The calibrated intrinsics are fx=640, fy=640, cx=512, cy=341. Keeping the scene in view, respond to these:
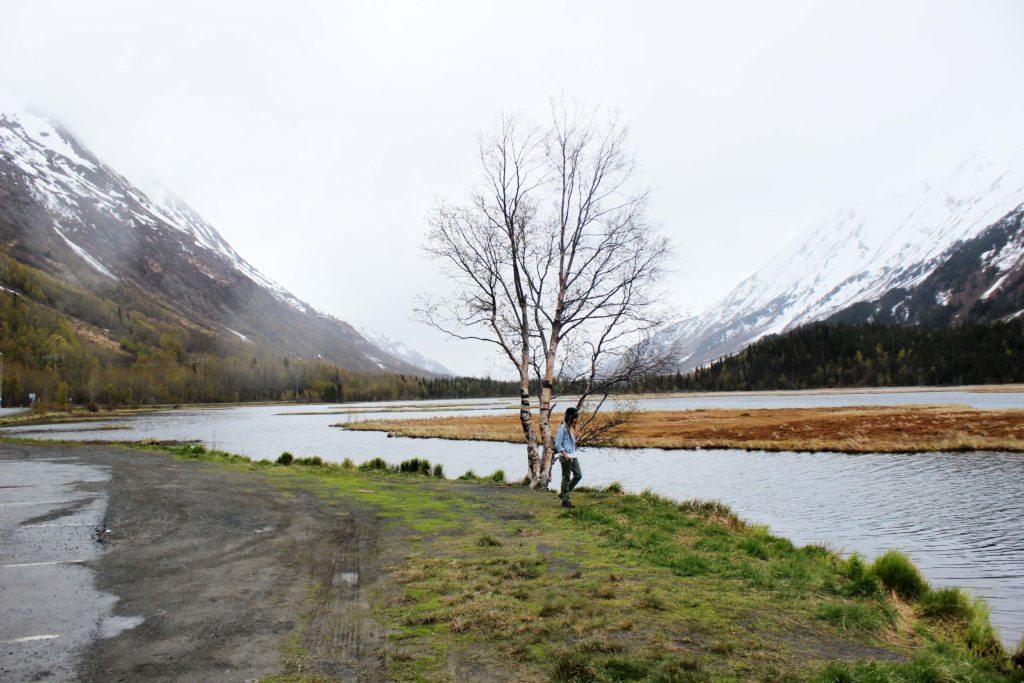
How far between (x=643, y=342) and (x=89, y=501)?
56.1 ft

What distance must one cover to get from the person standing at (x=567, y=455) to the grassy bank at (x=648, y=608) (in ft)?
4.11

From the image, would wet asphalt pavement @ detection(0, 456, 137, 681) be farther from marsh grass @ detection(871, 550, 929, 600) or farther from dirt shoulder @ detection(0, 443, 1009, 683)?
marsh grass @ detection(871, 550, 929, 600)

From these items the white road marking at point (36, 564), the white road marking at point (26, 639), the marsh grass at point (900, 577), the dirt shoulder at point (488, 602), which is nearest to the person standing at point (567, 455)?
the dirt shoulder at point (488, 602)

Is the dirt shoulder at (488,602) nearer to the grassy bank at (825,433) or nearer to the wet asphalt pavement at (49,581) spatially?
the wet asphalt pavement at (49,581)

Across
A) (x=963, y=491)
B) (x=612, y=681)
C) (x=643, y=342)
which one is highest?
(x=643, y=342)

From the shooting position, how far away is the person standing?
17.4m

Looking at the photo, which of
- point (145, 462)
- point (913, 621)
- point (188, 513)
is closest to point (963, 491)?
point (913, 621)

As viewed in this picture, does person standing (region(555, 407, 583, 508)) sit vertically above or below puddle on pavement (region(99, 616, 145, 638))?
above

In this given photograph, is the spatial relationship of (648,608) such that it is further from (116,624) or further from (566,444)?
(566,444)

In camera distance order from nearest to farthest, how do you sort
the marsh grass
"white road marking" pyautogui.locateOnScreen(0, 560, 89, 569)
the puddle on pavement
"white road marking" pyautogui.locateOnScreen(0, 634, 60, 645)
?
"white road marking" pyautogui.locateOnScreen(0, 634, 60, 645)
the puddle on pavement
"white road marking" pyautogui.locateOnScreen(0, 560, 89, 569)
the marsh grass

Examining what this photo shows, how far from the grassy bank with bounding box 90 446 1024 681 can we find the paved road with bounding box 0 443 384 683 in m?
0.45

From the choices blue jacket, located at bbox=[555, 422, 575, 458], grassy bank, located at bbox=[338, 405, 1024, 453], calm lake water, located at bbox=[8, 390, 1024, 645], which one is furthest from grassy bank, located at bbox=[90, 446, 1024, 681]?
grassy bank, located at bbox=[338, 405, 1024, 453]

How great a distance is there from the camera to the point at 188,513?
15773 millimetres

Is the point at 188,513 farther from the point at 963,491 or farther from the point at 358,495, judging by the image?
the point at 963,491
